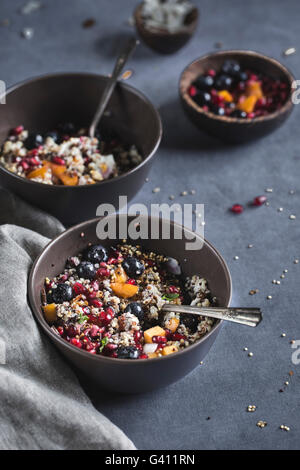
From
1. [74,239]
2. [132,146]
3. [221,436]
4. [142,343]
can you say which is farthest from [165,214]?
[221,436]

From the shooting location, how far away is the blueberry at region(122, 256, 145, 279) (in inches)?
74.5

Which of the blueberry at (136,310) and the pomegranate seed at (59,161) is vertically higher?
the pomegranate seed at (59,161)

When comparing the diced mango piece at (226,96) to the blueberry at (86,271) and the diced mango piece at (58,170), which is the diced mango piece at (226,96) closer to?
the diced mango piece at (58,170)

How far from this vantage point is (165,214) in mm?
2283

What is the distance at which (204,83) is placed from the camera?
2.62 meters

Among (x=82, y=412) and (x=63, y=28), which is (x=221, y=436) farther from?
(x=63, y=28)

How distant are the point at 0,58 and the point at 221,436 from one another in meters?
2.10

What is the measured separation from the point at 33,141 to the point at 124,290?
81cm

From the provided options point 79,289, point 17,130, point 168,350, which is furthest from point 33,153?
point 168,350

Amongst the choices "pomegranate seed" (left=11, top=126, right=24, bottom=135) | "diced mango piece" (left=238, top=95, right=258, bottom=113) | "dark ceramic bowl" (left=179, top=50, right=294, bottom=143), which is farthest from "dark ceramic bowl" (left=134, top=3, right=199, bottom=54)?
"pomegranate seed" (left=11, top=126, right=24, bottom=135)

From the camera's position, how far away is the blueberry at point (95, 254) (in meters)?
1.91

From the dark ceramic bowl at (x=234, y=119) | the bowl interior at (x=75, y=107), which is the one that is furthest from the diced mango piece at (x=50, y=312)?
the dark ceramic bowl at (x=234, y=119)

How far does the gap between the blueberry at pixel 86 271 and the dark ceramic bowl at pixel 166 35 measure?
1430 millimetres

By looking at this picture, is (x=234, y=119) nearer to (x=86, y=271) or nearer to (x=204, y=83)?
(x=204, y=83)
